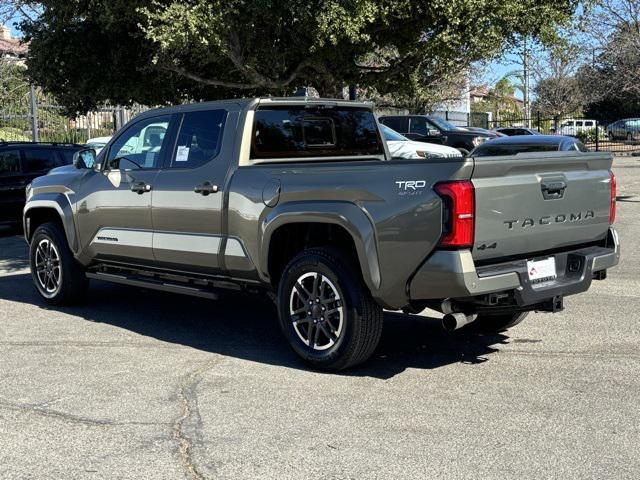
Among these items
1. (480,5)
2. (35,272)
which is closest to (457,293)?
(35,272)

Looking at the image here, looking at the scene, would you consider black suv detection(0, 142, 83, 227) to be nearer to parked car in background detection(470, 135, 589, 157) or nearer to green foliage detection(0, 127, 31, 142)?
parked car in background detection(470, 135, 589, 157)

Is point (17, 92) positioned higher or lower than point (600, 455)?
higher

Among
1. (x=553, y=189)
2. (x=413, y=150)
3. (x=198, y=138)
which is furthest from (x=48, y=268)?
(x=413, y=150)

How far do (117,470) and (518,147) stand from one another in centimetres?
1099

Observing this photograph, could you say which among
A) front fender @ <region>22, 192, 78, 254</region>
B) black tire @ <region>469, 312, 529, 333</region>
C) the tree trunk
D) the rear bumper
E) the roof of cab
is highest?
the tree trunk

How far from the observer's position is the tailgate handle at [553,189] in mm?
5352

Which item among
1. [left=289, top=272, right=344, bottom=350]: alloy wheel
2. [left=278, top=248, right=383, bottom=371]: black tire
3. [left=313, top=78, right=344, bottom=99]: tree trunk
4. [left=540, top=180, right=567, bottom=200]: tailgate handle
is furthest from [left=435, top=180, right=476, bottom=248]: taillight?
[left=313, top=78, right=344, bottom=99]: tree trunk

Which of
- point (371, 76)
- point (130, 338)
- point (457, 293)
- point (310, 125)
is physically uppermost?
point (371, 76)

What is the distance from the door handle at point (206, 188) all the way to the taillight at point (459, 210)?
2072 mm

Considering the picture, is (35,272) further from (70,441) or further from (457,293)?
(457,293)

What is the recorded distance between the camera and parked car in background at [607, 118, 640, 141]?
1797 inches

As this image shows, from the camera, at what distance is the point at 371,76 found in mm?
13938

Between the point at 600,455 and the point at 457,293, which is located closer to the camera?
the point at 600,455

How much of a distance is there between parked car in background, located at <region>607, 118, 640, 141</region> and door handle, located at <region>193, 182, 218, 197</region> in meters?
42.3
